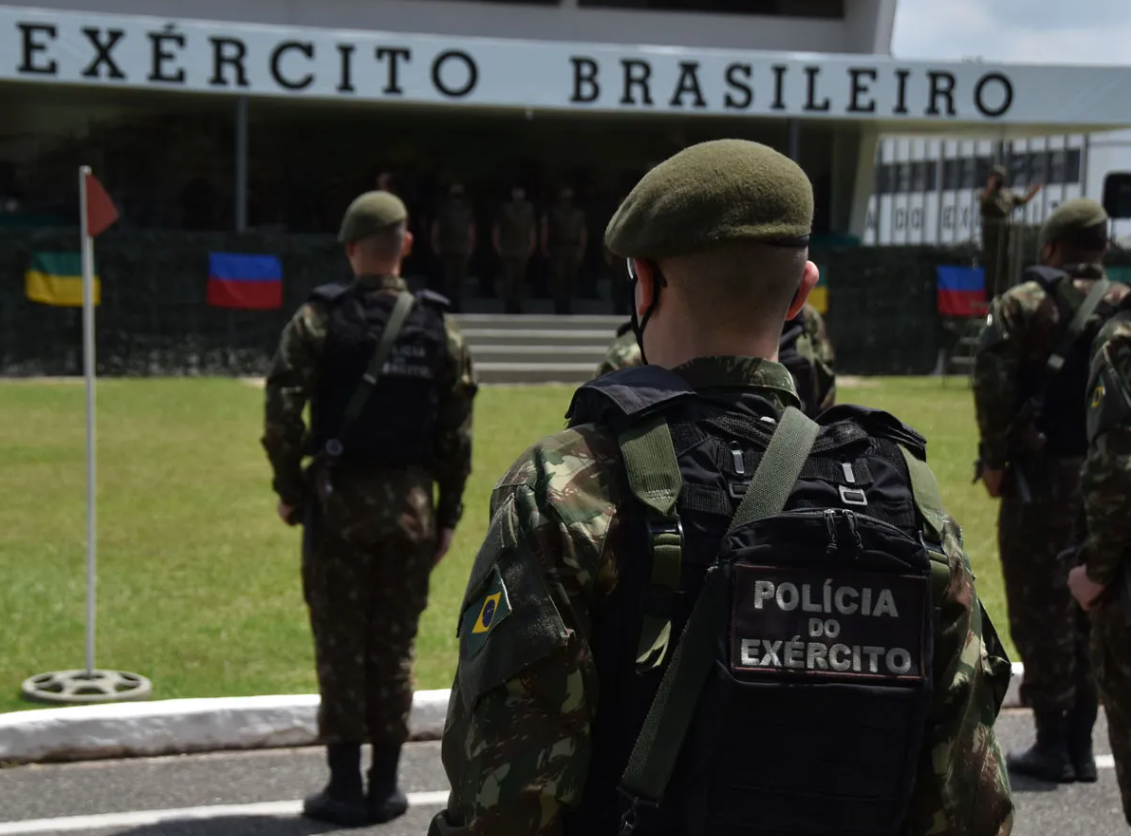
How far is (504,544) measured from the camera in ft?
6.95

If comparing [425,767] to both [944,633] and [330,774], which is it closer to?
[330,774]

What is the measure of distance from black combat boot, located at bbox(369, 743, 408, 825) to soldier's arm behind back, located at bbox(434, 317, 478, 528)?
832 millimetres

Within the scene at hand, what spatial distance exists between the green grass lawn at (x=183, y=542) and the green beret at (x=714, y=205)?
4.82 meters

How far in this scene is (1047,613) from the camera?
19.5ft

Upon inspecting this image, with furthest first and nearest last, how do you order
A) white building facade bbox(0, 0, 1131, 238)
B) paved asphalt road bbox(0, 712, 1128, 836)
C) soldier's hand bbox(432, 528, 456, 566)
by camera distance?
white building facade bbox(0, 0, 1131, 238) → soldier's hand bbox(432, 528, 456, 566) → paved asphalt road bbox(0, 712, 1128, 836)

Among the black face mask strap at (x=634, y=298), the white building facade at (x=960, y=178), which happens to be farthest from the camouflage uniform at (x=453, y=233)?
the black face mask strap at (x=634, y=298)

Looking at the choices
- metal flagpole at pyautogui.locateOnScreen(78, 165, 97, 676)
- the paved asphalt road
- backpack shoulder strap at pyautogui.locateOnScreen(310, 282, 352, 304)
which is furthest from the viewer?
metal flagpole at pyautogui.locateOnScreen(78, 165, 97, 676)

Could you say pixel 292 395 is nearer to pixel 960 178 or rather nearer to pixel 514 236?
pixel 514 236

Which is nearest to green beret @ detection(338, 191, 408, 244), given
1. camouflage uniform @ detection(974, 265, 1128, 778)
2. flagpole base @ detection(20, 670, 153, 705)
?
flagpole base @ detection(20, 670, 153, 705)

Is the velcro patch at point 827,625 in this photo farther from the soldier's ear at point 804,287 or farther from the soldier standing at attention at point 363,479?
the soldier standing at attention at point 363,479

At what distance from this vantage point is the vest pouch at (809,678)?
2061mm

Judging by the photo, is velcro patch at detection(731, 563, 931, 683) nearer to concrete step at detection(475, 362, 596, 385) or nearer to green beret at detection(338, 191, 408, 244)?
green beret at detection(338, 191, 408, 244)

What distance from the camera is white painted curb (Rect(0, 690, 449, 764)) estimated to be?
589 cm

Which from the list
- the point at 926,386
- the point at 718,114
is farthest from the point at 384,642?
the point at 718,114
